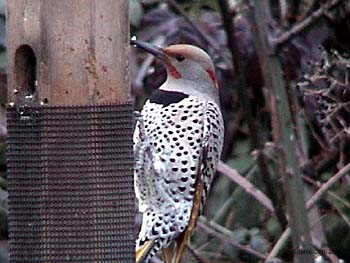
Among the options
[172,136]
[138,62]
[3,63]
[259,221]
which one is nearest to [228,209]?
[259,221]

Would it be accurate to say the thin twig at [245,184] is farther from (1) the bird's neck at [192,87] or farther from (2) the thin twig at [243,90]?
(1) the bird's neck at [192,87]

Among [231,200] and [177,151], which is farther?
[231,200]

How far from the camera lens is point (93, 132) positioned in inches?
164

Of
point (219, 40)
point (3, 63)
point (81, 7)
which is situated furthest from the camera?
point (219, 40)

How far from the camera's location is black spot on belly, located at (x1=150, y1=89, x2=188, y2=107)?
16.6 ft

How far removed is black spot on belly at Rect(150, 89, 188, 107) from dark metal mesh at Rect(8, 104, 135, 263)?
87 cm

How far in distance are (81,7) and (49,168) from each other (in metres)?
0.48

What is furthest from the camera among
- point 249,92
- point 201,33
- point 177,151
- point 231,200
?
point 231,200

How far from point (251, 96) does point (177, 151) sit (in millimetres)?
1215

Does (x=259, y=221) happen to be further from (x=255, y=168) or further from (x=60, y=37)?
A: (x=60, y=37)

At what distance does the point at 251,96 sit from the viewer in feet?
20.2

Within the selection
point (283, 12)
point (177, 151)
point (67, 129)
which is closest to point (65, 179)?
point (67, 129)

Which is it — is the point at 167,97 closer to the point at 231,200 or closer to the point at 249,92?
the point at 249,92

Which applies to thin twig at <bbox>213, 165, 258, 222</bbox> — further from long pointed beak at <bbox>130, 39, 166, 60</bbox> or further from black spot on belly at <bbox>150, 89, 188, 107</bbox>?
long pointed beak at <bbox>130, 39, 166, 60</bbox>
